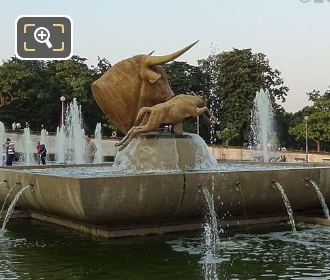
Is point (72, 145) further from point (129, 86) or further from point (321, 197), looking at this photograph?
point (321, 197)

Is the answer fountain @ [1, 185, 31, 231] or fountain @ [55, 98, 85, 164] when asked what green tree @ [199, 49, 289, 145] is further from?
fountain @ [1, 185, 31, 231]

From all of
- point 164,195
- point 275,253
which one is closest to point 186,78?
point 164,195

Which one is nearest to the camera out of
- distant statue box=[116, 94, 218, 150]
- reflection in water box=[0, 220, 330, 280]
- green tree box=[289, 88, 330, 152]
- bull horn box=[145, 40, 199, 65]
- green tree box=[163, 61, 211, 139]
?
reflection in water box=[0, 220, 330, 280]

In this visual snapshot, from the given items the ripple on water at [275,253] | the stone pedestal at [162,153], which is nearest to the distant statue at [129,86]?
the stone pedestal at [162,153]

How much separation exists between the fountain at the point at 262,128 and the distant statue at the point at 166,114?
22.4 meters

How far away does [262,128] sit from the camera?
45188mm

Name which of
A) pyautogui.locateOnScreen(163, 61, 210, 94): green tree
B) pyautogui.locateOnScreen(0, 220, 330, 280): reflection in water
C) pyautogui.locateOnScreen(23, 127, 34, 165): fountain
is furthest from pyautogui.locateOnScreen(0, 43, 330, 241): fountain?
pyautogui.locateOnScreen(163, 61, 210, 94): green tree

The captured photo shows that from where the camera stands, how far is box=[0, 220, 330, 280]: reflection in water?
7621 mm

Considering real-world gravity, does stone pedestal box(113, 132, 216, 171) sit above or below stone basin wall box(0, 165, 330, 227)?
above

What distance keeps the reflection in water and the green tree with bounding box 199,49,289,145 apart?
50114 millimetres

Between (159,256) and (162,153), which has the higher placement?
(162,153)

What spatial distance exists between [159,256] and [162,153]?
4342 mm

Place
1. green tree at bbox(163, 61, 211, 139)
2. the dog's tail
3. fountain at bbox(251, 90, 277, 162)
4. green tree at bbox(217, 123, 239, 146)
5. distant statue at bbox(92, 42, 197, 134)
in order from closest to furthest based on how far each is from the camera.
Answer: the dog's tail, distant statue at bbox(92, 42, 197, 134), fountain at bbox(251, 90, 277, 162), green tree at bbox(217, 123, 239, 146), green tree at bbox(163, 61, 211, 139)

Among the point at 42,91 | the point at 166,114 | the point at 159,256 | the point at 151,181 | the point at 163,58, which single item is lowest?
the point at 159,256
